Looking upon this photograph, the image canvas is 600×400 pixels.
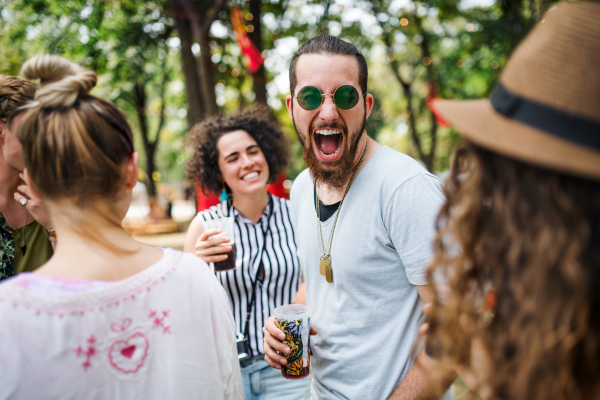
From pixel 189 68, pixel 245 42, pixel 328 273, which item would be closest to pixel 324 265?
pixel 328 273

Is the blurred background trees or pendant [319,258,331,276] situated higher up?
the blurred background trees

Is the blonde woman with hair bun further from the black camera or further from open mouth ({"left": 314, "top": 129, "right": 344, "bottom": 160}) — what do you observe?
the black camera

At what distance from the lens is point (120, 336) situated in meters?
1.15

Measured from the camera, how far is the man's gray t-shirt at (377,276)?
155cm

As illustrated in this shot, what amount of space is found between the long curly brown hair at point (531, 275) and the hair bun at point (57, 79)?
3.67ft

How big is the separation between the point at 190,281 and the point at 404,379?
3.22 feet

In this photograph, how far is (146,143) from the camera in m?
18.0

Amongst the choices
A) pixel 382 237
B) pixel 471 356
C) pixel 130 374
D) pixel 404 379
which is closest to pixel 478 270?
pixel 471 356

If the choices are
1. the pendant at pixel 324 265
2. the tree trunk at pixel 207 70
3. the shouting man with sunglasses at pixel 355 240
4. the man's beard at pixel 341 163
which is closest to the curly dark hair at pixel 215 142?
the shouting man with sunglasses at pixel 355 240

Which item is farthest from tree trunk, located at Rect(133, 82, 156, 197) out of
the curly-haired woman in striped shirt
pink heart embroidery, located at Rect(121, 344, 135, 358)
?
pink heart embroidery, located at Rect(121, 344, 135, 358)

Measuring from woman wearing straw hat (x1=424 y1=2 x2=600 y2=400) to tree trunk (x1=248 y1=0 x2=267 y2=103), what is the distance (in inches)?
271

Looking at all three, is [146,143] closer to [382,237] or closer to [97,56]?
Answer: [97,56]

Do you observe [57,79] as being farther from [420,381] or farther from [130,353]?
[420,381]

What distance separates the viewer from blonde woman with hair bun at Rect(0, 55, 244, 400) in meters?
1.05
